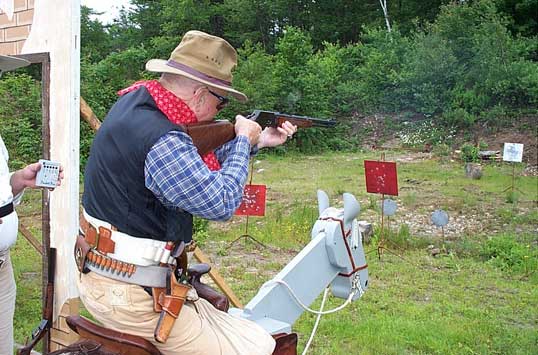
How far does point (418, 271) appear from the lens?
650 cm

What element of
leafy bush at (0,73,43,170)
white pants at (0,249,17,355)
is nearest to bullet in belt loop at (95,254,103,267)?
white pants at (0,249,17,355)

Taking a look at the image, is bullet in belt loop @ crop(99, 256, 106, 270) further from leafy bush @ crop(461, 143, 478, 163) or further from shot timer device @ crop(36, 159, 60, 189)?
leafy bush @ crop(461, 143, 478, 163)

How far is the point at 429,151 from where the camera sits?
52.1 feet

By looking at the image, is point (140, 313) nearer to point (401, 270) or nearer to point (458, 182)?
point (401, 270)

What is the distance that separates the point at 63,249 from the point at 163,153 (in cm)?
199

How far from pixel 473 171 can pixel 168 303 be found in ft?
37.8

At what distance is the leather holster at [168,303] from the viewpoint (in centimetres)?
189

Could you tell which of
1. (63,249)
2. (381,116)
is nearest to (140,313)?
(63,249)

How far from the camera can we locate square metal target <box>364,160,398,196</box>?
23.3 feet

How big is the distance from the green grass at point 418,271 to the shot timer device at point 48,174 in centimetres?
226

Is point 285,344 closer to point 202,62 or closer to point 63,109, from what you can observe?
point 202,62

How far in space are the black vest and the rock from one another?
1134 cm

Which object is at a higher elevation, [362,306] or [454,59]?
[454,59]

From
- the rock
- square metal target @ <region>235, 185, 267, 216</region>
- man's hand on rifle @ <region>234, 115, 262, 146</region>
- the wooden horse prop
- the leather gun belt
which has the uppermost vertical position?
man's hand on rifle @ <region>234, 115, 262, 146</region>
